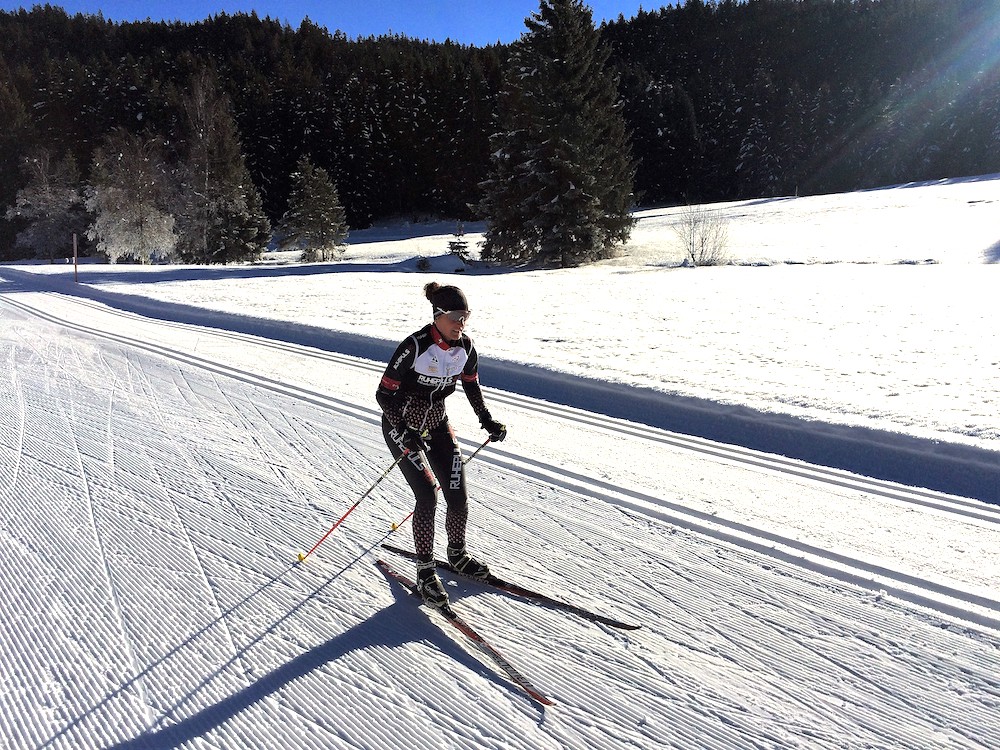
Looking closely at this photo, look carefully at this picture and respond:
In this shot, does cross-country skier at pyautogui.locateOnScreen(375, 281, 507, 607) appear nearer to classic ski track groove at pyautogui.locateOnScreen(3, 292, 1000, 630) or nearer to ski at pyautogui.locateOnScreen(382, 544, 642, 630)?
ski at pyautogui.locateOnScreen(382, 544, 642, 630)

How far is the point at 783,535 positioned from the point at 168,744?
12.5 feet

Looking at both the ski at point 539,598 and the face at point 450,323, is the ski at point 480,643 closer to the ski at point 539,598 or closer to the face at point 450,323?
the ski at point 539,598

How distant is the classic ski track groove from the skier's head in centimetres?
215

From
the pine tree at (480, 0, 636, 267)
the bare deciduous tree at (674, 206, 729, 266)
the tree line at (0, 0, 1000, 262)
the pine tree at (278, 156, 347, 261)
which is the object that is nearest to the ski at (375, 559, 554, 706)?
the bare deciduous tree at (674, 206, 729, 266)

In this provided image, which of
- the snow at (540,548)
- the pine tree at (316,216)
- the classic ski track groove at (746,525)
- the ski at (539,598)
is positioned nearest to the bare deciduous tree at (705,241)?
the snow at (540,548)

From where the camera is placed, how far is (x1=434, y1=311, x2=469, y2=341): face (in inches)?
160

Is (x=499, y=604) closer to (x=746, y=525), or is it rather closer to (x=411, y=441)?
(x=411, y=441)

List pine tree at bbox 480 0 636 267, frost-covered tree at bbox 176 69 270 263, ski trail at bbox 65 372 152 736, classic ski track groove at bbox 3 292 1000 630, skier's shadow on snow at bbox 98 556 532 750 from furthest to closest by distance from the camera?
frost-covered tree at bbox 176 69 270 263 < pine tree at bbox 480 0 636 267 < classic ski track groove at bbox 3 292 1000 630 < ski trail at bbox 65 372 152 736 < skier's shadow on snow at bbox 98 556 532 750

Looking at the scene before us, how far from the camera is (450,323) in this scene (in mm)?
4078

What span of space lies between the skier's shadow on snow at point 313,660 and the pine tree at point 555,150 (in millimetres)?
26124

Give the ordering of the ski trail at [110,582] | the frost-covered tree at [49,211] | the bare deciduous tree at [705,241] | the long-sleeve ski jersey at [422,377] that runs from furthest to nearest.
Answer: the frost-covered tree at [49,211]
the bare deciduous tree at [705,241]
the long-sleeve ski jersey at [422,377]
the ski trail at [110,582]

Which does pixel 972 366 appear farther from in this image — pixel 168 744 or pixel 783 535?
pixel 168 744

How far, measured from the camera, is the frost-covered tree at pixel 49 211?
51.6 m

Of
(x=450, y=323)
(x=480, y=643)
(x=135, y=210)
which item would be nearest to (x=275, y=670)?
(x=480, y=643)
